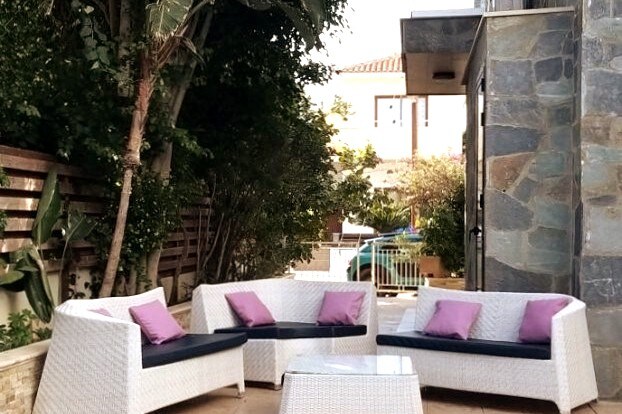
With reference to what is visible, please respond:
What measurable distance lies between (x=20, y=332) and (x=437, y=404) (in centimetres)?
313

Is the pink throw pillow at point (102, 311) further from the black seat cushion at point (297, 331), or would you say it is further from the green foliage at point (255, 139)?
the green foliage at point (255, 139)

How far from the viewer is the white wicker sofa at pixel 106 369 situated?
4.41 metres

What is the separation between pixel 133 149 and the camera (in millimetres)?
5910

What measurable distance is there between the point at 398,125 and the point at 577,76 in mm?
18090

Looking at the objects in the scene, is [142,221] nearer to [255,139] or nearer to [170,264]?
[170,264]

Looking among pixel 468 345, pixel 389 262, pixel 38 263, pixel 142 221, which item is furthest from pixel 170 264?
pixel 389 262

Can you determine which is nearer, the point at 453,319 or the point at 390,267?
the point at 453,319

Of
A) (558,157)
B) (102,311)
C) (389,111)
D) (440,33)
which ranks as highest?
(389,111)

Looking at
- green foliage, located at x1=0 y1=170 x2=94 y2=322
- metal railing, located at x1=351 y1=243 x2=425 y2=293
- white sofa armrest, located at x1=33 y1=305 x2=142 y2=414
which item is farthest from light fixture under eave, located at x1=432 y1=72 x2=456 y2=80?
white sofa armrest, located at x1=33 y1=305 x2=142 y2=414

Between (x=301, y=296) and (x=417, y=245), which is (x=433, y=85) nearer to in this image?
(x=417, y=245)

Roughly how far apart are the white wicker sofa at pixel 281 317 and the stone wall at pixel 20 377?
150 cm

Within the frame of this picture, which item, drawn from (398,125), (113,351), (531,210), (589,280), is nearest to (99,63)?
(113,351)

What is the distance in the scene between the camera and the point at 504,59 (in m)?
6.32

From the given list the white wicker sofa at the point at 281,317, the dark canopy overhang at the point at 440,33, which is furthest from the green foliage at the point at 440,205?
the white wicker sofa at the point at 281,317
